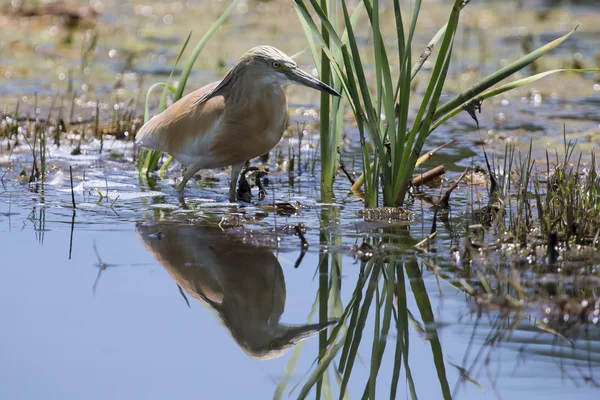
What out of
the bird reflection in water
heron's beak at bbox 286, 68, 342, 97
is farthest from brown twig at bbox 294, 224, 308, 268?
heron's beak at bbox 286, 68, 342, 97

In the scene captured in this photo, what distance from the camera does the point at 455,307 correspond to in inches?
136

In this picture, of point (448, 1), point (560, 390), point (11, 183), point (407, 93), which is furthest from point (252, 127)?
point (448, 1)

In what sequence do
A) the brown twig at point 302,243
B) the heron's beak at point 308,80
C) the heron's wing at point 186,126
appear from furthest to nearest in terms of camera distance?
the heron's wing at point 186,126, the heron's beak at point 308,80, the brown twig at point 302,243

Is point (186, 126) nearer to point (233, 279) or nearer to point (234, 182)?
point (234, 182)

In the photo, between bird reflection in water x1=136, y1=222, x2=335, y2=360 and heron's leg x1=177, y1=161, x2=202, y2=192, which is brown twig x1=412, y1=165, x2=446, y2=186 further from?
bird reflection in water x1=136, y1=222, x2=335, y2=360

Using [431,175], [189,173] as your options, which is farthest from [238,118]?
[431,175]

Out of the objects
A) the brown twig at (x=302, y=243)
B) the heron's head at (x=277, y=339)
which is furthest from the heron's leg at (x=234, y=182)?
the heron's head at (x=277, y=339)

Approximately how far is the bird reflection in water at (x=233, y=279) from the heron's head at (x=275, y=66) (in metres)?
0.98

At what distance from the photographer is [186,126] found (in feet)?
18.2

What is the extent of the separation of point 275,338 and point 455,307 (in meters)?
0.70

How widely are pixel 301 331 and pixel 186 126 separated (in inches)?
99.2

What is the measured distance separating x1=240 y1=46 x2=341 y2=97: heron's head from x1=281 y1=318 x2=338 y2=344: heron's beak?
1.89 meters

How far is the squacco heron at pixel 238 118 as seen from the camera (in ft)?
17.0

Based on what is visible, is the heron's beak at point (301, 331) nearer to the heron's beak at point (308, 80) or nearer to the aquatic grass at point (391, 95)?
the aquatic grass at point (391, 95)
